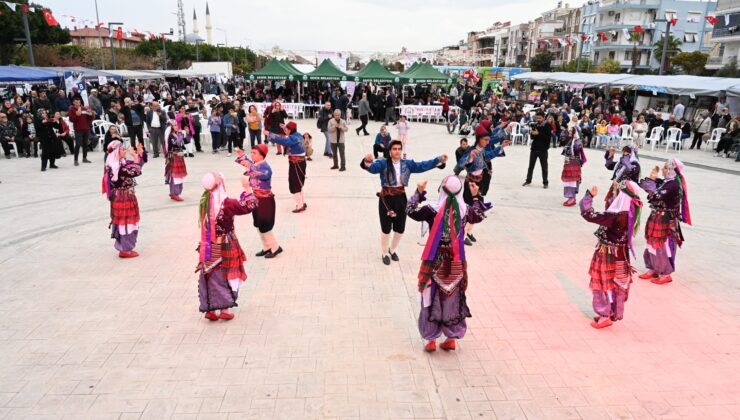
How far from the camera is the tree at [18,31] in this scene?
38875mm

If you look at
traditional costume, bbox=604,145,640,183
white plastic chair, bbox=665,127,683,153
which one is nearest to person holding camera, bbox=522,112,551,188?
traditional costume, bbox=604,145,640,183

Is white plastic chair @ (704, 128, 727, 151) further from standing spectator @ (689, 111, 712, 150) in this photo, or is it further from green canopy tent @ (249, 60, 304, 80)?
green canopy tent @ (249, 60, 304, 80)

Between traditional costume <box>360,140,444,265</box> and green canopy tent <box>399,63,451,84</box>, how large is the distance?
65.6 feet

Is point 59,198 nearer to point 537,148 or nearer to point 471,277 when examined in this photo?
point 471,277

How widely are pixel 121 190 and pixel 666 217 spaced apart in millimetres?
7579

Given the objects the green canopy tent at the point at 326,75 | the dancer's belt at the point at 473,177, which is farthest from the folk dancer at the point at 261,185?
the green canopy tent at the point at 326,75

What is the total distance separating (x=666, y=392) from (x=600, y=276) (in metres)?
1.38

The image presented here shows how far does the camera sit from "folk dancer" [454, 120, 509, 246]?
812cm

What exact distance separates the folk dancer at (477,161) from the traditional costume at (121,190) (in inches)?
193

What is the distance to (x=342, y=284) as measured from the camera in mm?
6730

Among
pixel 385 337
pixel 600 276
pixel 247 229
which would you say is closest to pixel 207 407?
pixel 385 337

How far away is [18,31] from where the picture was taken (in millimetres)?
40438

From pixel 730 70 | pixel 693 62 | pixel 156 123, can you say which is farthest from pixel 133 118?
pixel 693 62

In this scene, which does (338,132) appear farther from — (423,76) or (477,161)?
(423,76)
